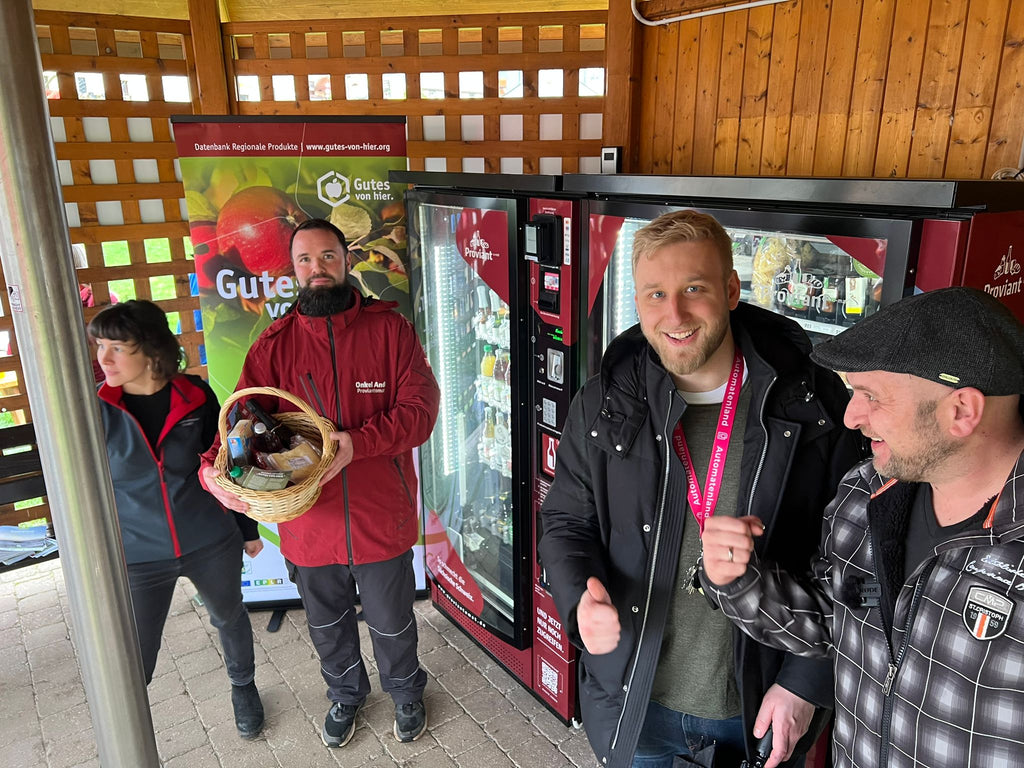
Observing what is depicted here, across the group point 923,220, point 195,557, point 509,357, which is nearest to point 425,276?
point 509,357

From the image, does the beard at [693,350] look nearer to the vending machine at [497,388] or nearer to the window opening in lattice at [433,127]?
the vending machine at [497,388]

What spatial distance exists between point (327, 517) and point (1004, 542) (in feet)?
6.63

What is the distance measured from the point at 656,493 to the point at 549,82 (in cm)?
296

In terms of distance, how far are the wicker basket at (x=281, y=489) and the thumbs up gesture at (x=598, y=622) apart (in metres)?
0.99

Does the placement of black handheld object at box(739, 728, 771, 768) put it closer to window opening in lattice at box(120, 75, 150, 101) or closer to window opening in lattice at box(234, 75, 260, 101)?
window opening in lattice at box(234, 75, 260, 101)

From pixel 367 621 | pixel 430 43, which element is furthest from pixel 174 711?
pixel 430 43

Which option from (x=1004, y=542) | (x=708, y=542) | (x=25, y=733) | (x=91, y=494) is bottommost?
(x=25, y=733)

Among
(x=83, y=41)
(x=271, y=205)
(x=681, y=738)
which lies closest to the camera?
(x=681, y=738)

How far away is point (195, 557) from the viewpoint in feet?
8.39

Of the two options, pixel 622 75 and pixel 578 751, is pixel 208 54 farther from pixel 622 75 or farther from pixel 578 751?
pixel 578 751

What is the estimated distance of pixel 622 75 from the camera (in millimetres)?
3889

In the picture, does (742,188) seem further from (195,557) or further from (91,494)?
(195,557)

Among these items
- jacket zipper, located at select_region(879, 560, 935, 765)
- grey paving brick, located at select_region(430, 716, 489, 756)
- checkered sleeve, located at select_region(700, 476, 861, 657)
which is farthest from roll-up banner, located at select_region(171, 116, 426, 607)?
jacket zipper, located at select_region(879, 560, 935, 765)

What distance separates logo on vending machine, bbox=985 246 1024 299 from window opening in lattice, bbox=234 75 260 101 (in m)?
3.60
